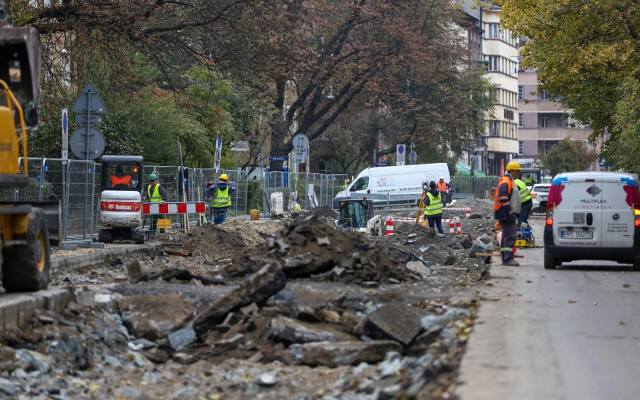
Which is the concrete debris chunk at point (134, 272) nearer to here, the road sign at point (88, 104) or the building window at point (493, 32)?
the road sign at point (88, 104)

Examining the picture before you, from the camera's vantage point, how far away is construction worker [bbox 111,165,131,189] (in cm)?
2892

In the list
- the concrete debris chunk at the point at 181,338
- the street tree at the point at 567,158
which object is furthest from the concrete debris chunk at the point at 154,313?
the street tree at the point at 567,158

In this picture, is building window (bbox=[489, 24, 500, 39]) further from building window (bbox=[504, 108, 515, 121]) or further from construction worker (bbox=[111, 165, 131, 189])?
construction worker (bbox=[111, 165, 131, 189])

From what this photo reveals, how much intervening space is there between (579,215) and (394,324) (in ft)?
31.6

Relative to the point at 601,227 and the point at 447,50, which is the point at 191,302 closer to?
the point at 601,227

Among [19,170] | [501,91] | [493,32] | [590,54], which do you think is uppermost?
[493,32]

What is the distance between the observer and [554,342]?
11391 millimetres

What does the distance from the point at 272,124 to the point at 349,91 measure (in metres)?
3.67

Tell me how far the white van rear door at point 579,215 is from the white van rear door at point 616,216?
3.9 inches

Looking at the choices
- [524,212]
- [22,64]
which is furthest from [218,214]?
[22,64]

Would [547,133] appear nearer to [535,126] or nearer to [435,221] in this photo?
[535,126]

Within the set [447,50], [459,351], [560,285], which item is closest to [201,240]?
[560,285]

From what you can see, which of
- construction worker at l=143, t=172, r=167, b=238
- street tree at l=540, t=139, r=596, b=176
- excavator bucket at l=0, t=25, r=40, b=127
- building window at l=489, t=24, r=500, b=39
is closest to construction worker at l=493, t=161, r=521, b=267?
excavator bucket at l=0, t=25, r=40, b=127

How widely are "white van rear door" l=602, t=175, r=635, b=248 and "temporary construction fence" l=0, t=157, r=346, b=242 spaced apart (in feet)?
31.9
